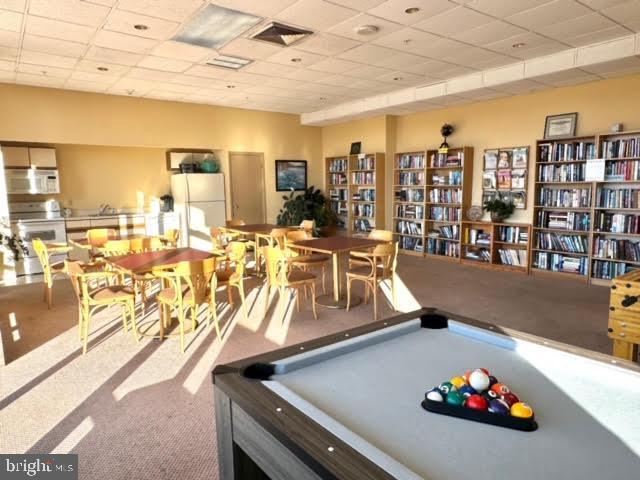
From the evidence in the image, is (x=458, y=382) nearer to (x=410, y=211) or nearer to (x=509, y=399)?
(x=509, y=399)

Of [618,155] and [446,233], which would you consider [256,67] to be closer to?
[446,233]

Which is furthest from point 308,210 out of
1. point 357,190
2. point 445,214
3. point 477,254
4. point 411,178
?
point 477,254

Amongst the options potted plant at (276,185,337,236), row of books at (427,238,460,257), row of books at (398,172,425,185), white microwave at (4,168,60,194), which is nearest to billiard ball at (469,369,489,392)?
row of books at (427,238,460,257)

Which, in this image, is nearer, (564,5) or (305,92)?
(564,5)

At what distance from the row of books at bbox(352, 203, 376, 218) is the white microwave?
5.89 meters

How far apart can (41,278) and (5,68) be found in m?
3.22

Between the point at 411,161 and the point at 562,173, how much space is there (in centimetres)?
289

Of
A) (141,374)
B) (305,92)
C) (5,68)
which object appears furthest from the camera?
(305,92)

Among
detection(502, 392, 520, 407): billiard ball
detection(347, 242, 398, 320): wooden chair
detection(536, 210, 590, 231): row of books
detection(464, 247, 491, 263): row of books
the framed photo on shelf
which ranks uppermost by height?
the framed photo on shelf

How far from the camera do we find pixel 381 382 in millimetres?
1571

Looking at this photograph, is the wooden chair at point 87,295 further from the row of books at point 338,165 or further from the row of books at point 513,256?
the row of books at point 338,165

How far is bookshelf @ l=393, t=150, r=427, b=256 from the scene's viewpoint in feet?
27.6

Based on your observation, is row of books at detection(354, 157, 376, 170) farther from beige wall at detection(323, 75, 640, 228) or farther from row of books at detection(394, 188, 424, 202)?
row of books at detection(394, 188, 424, 202)

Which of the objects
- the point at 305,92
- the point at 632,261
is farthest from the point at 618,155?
the point at 305,92
